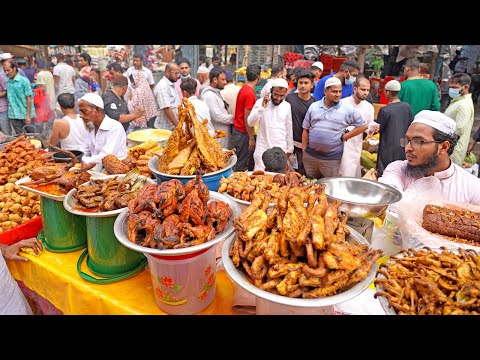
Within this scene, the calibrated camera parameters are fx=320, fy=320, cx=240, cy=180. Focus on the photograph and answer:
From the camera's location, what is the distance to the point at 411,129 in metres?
3.20

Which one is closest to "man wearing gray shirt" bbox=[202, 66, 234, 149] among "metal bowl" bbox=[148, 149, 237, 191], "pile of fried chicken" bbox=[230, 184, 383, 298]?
"metal bowl" bbox=[148, 149, 237, 191]

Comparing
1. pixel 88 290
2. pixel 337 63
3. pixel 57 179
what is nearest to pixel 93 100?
pixel 57 179

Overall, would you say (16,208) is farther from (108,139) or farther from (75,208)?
(108,139)

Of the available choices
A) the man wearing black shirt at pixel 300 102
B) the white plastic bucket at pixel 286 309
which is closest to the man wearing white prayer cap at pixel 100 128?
the white plastic bucket at pixel 286 309

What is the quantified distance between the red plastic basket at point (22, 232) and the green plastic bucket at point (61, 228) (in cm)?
38

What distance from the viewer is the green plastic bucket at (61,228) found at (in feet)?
8.89

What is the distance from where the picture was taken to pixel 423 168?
3242 mm

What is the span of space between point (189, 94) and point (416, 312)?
5705 millimetres

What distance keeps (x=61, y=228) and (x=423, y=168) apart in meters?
3.47

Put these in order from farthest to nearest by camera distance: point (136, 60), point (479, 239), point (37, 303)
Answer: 1. point (136, 60)
2. point (37, 303)
3. point (479, 239)

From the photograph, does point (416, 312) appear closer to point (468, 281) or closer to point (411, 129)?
point (468, 281)

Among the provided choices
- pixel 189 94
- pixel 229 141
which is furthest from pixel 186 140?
pixel 229 141

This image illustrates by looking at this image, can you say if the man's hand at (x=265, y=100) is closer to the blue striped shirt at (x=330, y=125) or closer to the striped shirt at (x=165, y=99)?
the blue striped shirt at (x=330, y=125)

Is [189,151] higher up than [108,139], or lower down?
higher up
